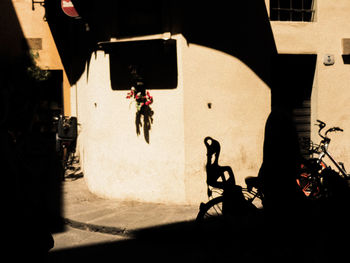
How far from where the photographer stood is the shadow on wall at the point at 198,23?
6879 millimetres

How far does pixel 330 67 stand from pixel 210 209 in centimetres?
539

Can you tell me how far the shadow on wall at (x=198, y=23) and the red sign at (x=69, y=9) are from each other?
0.13m

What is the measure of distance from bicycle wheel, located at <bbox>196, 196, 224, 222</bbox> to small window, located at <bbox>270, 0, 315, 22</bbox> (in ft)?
16.9

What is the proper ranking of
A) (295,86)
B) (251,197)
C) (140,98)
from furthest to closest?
(295,86) < (140,98) < (251,197)

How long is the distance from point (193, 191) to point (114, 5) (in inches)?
154

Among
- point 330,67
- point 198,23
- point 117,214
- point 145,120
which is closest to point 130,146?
point 145,120

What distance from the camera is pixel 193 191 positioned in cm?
711

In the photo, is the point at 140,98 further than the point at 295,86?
No

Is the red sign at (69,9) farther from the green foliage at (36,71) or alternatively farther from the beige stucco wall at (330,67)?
the beige stucco wall at (330,67)

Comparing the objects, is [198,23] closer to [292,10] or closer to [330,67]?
[292,10]

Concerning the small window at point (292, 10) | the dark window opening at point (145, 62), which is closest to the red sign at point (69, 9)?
the dark window opening at point (145, 62)

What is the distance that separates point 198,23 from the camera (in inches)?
271

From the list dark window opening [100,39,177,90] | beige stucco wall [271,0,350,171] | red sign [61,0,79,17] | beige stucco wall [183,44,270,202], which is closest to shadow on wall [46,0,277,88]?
red sign [61,0,79,17]

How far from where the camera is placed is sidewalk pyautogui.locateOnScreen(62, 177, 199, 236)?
602 cm
